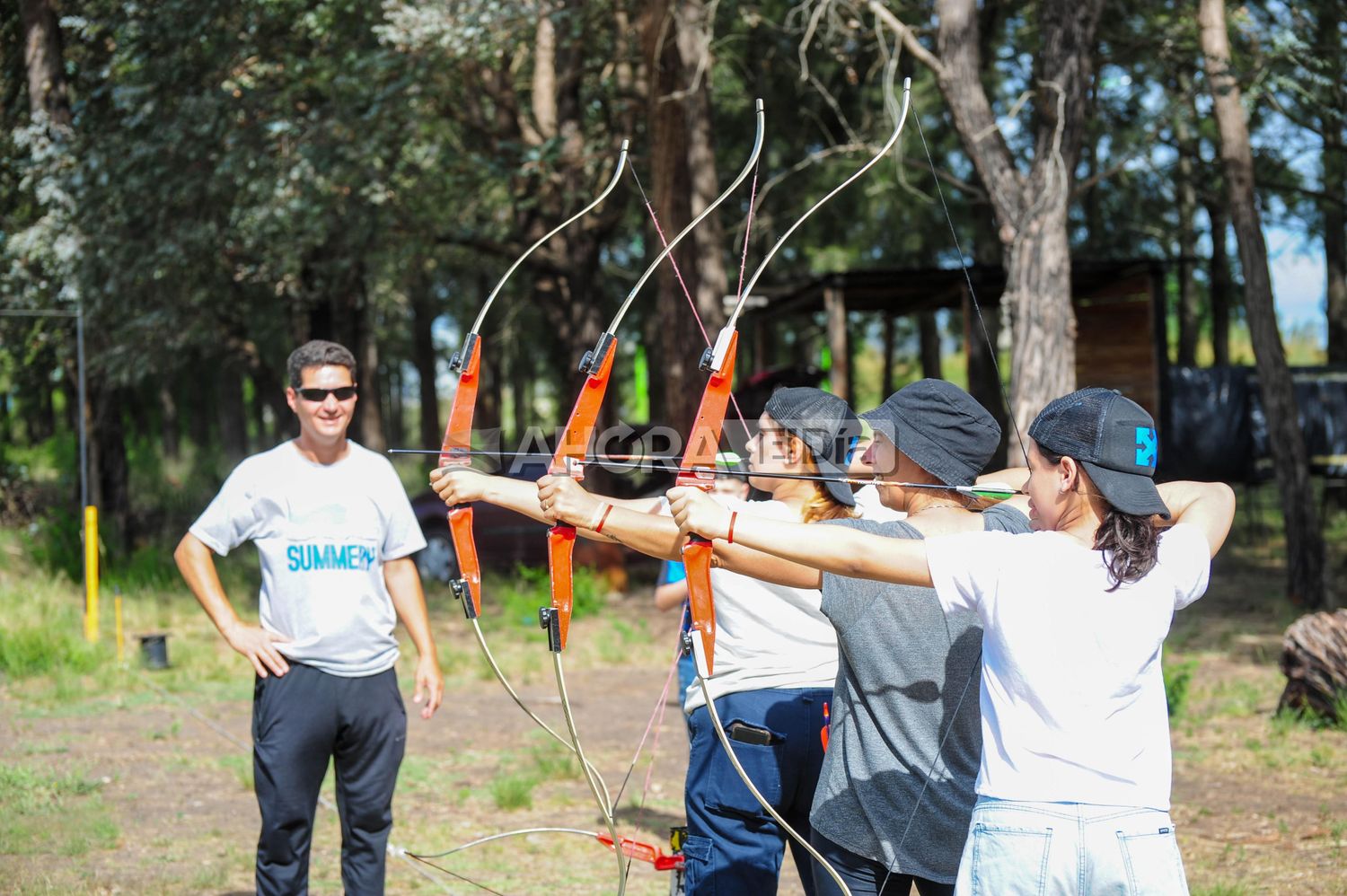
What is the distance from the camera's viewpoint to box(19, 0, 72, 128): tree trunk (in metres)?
13.0

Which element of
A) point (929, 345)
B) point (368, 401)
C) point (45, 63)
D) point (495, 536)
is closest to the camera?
point (45, 63)

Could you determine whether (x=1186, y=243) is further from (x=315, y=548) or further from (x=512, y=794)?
(x=315, y=548)

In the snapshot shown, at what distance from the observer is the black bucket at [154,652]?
9.32 m

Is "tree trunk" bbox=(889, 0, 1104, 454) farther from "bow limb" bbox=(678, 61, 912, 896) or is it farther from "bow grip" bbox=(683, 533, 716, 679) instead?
"bow grip" bbox=(683, 533, 716, 679)

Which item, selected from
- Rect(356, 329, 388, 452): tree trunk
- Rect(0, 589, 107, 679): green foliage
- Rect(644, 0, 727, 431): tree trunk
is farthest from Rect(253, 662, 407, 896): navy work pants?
Rect(356, 329, 388, 452): tree trunk

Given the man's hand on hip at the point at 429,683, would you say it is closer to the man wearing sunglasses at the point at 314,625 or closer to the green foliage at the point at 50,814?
the man wearing sunglasses at the point at 314,625

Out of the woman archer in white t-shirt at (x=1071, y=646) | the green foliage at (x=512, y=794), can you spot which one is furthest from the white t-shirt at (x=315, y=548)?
the green foliage at (x=512, y=794)

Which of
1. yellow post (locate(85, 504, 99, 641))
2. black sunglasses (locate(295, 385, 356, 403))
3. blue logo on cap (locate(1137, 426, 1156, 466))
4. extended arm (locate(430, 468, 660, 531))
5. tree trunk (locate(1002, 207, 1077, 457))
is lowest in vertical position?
yellow post (locate(85, 504, 99, 641))

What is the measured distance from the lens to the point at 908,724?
2.38 metres

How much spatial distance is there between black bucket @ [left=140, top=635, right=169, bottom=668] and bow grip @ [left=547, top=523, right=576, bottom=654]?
750 centimetres

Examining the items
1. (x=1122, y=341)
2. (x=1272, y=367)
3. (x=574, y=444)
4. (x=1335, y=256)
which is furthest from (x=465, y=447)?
(x=1335, y=256)

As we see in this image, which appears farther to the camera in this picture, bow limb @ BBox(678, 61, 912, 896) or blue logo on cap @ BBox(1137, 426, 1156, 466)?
bow limb @ BBox(678, 61, 912, 896)

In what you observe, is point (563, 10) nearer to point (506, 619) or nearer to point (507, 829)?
point (506, 619)

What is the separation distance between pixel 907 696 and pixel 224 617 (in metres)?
2.12
